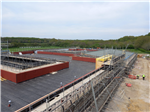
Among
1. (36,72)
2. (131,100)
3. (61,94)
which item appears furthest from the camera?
(36,72)

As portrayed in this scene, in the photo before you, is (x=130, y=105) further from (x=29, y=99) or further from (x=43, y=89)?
(x=29, y=99)

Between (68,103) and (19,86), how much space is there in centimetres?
601

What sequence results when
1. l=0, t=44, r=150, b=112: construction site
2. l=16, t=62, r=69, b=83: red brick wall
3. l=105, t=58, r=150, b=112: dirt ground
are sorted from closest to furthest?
l=0, t=44, r=150, b=112: construction site, l=105, t=58, r=150, b=112: dirt ground, l=16, t=62, r=69, b=83: red brick wall

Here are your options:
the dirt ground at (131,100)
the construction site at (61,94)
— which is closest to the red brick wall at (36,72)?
the construction site at (61,94)

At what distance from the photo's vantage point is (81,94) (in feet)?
24.9

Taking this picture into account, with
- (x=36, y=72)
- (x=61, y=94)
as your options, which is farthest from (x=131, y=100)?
(x=36, y=72)

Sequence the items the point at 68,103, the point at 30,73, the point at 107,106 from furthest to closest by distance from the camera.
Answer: the point at 30,73 < the point at 107,106 < the point at 68,103

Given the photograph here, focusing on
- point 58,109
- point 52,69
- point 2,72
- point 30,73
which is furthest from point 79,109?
point 2,72

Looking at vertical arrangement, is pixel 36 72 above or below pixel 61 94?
above

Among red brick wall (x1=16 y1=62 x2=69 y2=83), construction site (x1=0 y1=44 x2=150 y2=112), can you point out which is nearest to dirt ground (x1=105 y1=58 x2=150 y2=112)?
construction site (x1=0 y1=44 x2=150 y2=112)

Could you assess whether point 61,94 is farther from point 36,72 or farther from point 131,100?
point 131,100

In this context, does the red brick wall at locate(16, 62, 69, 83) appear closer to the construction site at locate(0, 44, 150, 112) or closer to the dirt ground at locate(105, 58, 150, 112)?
the construction site at locate(0, 44, 150, 112)

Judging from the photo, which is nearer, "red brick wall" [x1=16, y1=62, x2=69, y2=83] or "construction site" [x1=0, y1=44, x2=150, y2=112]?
"construction site" [x1=0, y1=44, x2=150, y2=112]

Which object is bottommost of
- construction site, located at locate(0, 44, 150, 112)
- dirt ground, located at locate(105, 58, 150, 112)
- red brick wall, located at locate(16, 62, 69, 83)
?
dirt ground, located at locate(105, 58, 150, 112)
